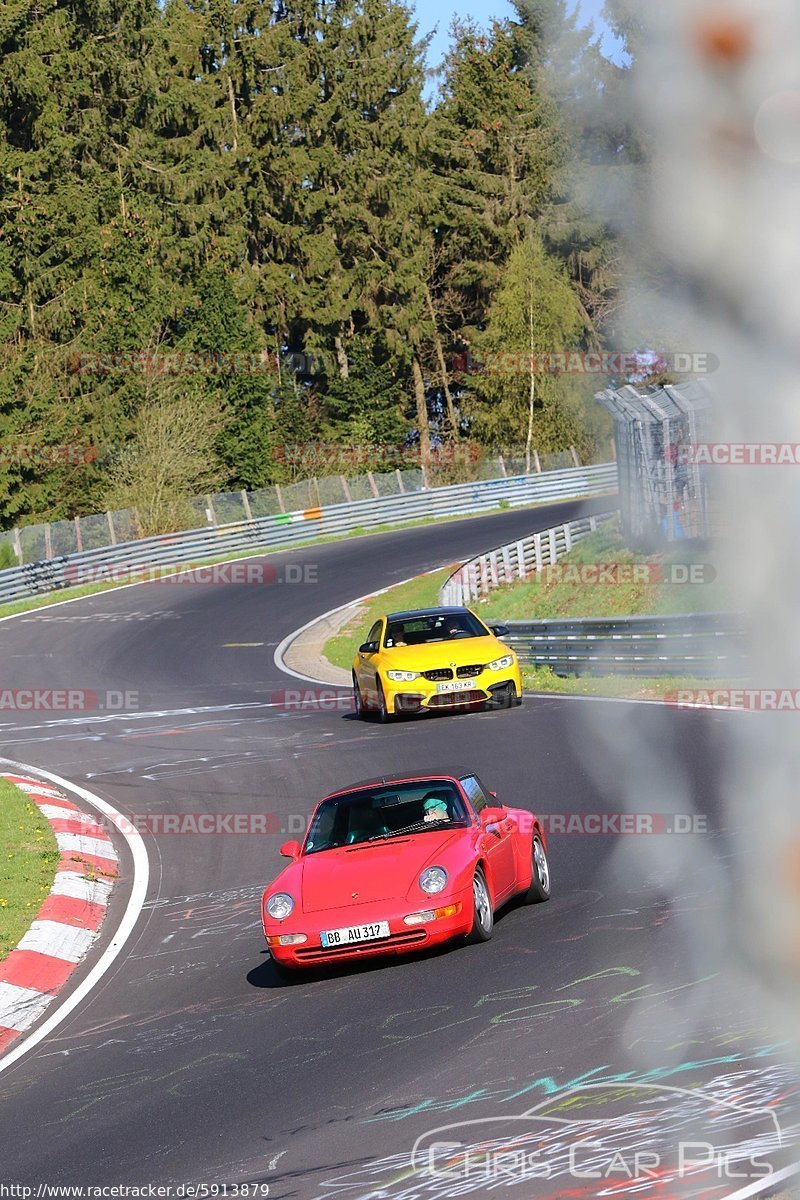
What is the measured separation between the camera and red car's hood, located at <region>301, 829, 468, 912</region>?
967 cm

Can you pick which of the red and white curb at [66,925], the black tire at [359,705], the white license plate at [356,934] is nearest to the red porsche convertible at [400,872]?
the white license plate at [356,934]

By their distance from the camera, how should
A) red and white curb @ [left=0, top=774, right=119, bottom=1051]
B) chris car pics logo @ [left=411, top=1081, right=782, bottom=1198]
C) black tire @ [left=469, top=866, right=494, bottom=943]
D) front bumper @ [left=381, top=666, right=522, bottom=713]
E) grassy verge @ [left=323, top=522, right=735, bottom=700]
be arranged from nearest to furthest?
chris car pics logo @ [left=411, top=1081, right=782, bottom=1198], black tire @ [left=469, top=866, right=494, bottom=943], red and white curb @ [left=0, top=774, right=119, bottom=1051], front bumper @ [left=381, top=666, right=522, bottom=713], grassy verge @ [left=323, top=522, right=735, bottom=700]

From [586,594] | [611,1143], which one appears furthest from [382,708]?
[611,1143]

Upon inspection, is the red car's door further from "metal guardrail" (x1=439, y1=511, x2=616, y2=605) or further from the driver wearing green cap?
"metal guardrail" (x1=439, y1=511, x2=616, y2=605)

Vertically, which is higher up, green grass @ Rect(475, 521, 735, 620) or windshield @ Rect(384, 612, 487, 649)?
windshield @ Rect(384, 612, 487, 649)

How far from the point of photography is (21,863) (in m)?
14.0

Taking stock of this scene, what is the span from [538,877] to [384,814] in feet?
3.76

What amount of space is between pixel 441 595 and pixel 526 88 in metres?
29.5

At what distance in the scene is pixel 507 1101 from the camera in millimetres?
6438

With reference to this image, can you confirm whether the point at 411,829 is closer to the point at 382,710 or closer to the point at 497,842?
the point at 497,842

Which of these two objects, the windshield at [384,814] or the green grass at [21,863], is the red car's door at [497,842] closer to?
the windshield at [384,814]

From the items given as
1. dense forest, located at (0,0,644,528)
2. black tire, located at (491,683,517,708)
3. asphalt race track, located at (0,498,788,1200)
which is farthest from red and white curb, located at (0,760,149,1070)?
dense forest, located at (0,0,644,528)

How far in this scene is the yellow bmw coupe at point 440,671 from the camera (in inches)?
834

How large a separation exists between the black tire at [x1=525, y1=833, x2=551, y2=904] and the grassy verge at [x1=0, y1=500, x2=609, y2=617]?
105 ft
